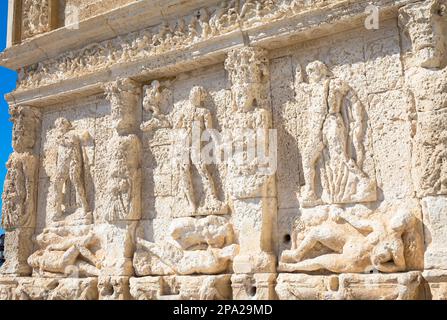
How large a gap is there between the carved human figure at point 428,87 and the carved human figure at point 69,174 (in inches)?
167

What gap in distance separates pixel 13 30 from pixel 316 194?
18.1 feet

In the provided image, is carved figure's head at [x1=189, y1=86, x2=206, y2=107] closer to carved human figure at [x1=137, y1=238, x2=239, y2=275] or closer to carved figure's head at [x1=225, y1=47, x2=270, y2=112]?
carved figure's head at [x1=225, y1=47, x2=270, y2=112]

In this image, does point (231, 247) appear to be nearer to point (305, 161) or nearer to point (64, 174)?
point (305, 161)

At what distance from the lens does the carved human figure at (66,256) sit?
5.90m

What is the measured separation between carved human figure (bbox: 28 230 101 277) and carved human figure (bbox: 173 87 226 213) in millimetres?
1493

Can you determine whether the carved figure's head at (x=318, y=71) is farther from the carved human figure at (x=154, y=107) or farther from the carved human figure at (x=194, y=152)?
the carved human figure at (x=154, y=107)

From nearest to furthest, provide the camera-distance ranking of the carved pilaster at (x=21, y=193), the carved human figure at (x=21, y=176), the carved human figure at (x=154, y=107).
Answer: the carved human figure at (x=154, y=107)
the carved pilaster at (x=21, y=193)
the carved human figure at (x=21, y=176)

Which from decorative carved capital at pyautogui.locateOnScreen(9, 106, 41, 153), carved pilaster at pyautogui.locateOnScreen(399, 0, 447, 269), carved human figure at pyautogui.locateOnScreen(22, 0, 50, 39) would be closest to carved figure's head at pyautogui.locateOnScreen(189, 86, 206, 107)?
carved pilaster at pyautogui.locateOnScreen(399, 0, 447, 269)

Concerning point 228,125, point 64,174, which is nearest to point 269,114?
point 228,125

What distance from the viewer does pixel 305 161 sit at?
4715 millimetres

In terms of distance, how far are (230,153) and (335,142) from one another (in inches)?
44.5

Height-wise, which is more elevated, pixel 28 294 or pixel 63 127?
pixel 63 127

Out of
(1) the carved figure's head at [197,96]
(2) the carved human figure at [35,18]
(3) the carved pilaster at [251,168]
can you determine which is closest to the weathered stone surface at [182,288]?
(3) the carved pilaster at [251,168]

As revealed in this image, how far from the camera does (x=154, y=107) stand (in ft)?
19.1
